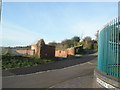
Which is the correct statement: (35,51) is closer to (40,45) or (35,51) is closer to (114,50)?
(40,45)

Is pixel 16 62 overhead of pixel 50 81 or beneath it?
overhead

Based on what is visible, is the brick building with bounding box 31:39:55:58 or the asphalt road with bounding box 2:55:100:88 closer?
the asphalt road with bounding box 2:55:100:88

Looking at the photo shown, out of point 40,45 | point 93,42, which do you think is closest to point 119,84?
point 40,45

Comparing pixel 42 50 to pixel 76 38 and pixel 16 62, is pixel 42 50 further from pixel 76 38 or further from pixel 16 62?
pixel 76 38

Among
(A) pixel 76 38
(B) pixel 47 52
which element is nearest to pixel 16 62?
(B) pixel 47 52

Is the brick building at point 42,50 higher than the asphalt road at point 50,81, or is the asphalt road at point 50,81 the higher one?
the brick building at point 42,50

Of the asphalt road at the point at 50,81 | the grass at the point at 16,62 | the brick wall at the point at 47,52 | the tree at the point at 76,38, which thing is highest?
the tree at the point at 76,38

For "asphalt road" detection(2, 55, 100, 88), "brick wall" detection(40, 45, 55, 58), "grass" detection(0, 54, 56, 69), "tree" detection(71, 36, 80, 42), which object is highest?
"tree" detection(71, 36, 80, 42)

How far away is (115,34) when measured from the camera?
252 inches

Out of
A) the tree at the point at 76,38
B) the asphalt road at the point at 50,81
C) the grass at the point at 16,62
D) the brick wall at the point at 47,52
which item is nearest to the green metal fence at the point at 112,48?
the asphalt road at the point at 50,81

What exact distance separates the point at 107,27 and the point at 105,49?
39.4 inches

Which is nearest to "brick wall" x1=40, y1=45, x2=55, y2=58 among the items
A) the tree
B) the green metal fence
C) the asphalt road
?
the asphalt road

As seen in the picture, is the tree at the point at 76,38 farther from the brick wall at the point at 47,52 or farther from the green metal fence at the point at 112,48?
the green metal fence at the point at 112,48

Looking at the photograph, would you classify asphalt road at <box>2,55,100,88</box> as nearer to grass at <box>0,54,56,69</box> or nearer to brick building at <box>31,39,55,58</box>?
grass at <box>0,54,56,69</box>
